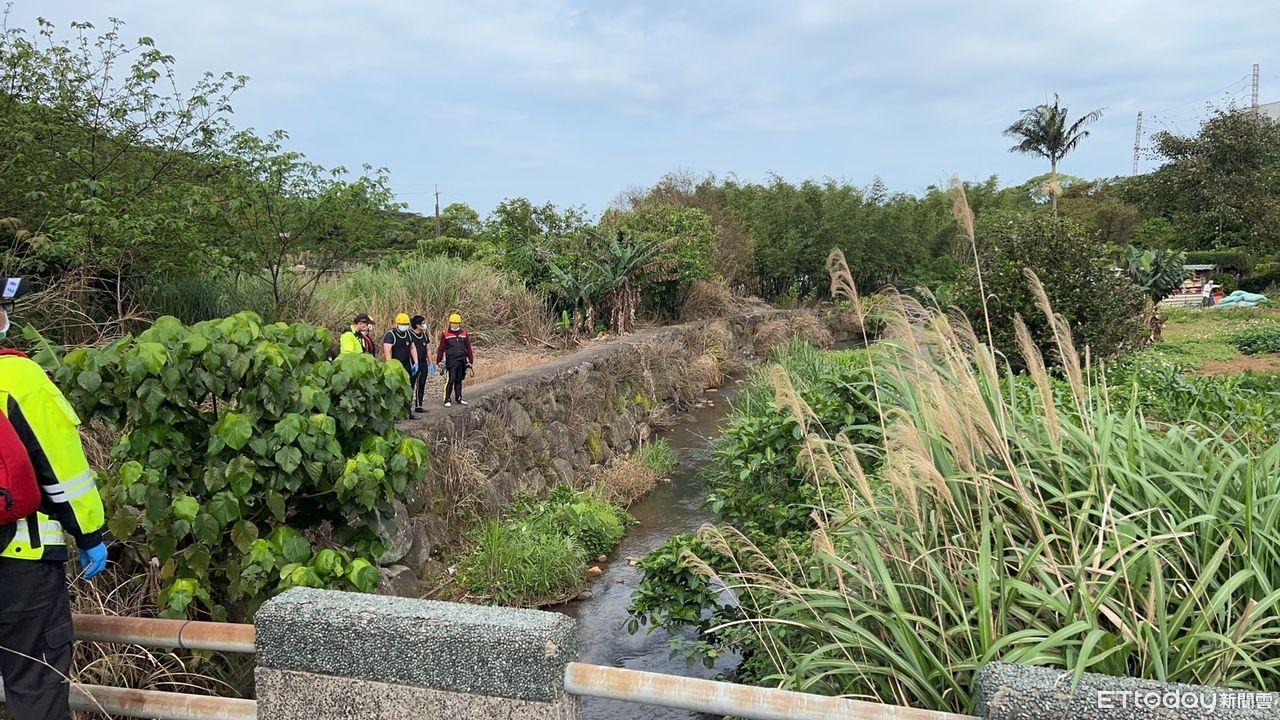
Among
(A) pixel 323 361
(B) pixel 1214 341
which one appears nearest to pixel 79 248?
(A) pixel 323 361

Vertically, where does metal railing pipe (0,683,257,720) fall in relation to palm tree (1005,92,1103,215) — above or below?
below

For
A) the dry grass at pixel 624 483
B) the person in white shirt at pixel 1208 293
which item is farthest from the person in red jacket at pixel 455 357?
the person in white shirt at pixel 1208 293

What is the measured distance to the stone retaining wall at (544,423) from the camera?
709cm

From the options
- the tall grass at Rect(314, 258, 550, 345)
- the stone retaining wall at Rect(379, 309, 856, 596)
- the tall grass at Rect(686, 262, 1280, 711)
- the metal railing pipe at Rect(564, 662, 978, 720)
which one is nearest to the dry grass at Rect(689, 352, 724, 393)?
the stone retaining wall at Rect(379, 309, 856, 596)

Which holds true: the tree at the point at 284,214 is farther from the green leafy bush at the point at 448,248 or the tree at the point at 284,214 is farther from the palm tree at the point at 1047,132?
the palm tree at the point at 1047,132

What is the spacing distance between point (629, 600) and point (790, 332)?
15380 mm

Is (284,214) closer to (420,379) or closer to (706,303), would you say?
(420,379)

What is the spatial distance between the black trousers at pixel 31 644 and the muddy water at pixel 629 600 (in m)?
2.87

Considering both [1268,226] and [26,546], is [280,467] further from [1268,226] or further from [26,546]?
[1268,226]

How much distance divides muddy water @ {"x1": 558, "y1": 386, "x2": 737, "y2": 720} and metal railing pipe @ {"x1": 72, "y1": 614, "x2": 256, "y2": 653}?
278 centimetres

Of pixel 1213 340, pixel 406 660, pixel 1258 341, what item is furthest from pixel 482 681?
pixel 1213 340

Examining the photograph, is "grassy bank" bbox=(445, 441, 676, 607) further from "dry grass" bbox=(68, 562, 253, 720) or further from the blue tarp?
the blue tarp

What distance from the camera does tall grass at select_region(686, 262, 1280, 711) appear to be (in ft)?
7.36

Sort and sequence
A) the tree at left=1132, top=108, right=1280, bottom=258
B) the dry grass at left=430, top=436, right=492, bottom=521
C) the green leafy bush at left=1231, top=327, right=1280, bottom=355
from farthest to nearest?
the tree at left=1132, top=108, right=1280, bottom=258, the green leafy bush at left=1231, top=327, right=1280, bottom=355, the dry grass at left=430, top=436, right=492, bottom=521
